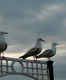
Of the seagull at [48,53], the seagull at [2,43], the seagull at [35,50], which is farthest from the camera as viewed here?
the seagull at [48,53]

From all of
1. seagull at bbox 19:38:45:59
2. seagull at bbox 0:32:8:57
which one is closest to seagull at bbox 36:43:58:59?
seagull at bbox 19:38:45:59

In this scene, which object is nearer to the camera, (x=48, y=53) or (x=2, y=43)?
(x=2, y=43)

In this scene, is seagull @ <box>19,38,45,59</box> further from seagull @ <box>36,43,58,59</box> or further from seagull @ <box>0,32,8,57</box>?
seagull @ <box>0,32,8,57</box>

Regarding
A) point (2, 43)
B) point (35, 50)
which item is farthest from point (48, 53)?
point (2, 43)

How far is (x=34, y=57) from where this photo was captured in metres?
3.36

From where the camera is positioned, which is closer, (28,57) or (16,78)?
(16,78)

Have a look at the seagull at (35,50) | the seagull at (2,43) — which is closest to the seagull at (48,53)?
the seagull at (35,50)

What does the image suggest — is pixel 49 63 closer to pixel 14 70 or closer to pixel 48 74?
pixel 48 74

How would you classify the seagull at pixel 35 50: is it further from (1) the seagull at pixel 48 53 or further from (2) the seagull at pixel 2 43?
(2) the seagull at pixel 2 43

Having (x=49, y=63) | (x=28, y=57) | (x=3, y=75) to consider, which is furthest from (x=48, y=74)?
(x=3, y=75)

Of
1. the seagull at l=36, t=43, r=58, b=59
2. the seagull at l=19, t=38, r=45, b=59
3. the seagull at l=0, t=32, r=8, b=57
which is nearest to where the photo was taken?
the seagull at l=0, t=32, r=8, b=57

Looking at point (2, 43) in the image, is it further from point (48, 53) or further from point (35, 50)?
point (48, 53)

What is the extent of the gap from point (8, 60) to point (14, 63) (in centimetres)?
9

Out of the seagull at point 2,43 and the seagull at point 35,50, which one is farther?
the seagull at point 35,50
